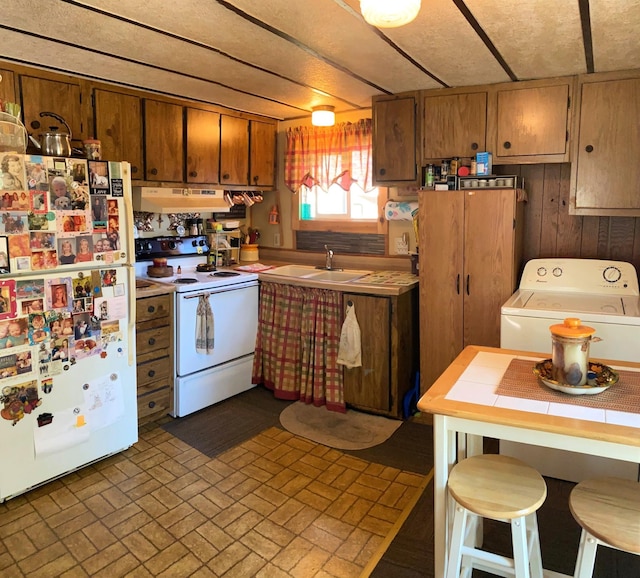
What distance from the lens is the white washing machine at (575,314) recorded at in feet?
8.46

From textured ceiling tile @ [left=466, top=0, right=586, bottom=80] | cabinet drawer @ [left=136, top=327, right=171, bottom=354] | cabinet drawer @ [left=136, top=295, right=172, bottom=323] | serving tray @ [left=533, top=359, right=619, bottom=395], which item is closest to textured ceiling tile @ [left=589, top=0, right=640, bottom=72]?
textured ceiling tile @ [left=466, top=0, right=586, bottom=80]

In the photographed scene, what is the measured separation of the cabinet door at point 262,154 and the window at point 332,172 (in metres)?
0.15

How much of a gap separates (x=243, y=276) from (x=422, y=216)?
1.41 m

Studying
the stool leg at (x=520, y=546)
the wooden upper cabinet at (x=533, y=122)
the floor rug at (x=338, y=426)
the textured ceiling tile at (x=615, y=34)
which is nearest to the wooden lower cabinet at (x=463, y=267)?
the wooden upper cabinet at (x=533, y=122)

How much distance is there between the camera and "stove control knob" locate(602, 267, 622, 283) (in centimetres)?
313

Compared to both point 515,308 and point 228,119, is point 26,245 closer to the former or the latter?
point 228,119

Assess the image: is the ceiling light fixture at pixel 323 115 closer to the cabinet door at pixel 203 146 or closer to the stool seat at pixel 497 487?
the cabinet door at pixel 203 146

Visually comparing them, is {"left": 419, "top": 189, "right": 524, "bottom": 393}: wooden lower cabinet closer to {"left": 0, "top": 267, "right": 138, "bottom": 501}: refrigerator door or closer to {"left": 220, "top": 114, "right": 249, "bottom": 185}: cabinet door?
{"left": 220, "top": 114, "right": 249, "bottom": 185}: cabinet door

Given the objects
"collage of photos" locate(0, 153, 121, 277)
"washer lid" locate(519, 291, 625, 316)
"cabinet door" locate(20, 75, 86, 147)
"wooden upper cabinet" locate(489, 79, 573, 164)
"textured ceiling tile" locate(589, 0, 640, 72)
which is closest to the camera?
"textured ceiling tile" locate(589, 0, 640, 72)

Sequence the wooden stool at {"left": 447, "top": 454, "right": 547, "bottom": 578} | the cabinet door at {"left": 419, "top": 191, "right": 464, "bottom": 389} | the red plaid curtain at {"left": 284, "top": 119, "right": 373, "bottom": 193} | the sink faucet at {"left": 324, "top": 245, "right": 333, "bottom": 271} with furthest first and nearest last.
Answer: the sink faucet at {"left": 324, "top": 245, "right": 333, "bottom": 271}, the red plaid curtain at {"left": 284, "top": 119, "right": 373, "bottom": 193}, the cabinet door at {"left": 419, "top": 191, "right": 464, "bottom": 389}, the wooden stool at {"left": 447, "top": 454, "right": 547, "bottom": 578}

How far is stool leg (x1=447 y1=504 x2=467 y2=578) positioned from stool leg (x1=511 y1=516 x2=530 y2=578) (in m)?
0.15

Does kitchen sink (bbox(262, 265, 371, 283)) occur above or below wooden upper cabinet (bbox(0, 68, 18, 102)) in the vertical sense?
below

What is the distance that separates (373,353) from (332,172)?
159 centimetres

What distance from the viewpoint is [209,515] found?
246 centimetres
